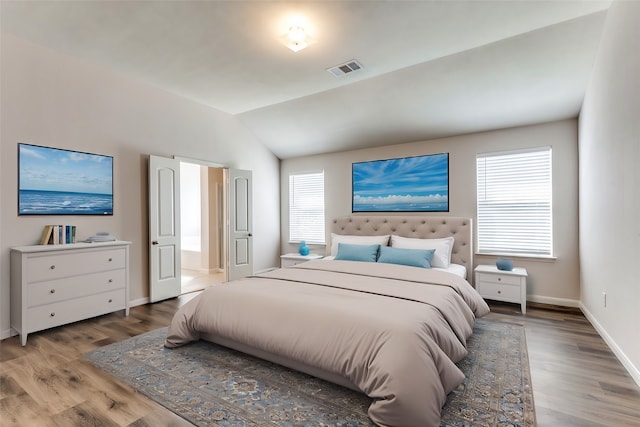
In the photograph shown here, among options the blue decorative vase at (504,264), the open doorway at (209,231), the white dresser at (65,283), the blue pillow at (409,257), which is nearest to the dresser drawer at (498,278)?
the blue decorative vase at (504,264)

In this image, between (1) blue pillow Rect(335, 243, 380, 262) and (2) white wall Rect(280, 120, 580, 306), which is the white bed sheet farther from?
(1) blue pillow Rect(335, 243, 380, 262)

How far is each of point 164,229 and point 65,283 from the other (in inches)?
51.7

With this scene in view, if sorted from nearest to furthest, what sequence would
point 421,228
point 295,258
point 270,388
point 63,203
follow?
point 270,388
point 63,203
point 421,228
point 295,258

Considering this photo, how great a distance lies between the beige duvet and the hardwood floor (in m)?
0.57

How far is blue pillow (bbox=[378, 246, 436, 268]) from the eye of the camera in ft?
12.1

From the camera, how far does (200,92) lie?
4.25 m

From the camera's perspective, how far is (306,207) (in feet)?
19.7

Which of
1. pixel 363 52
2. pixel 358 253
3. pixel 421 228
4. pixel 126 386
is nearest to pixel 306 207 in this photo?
pixel 358 253

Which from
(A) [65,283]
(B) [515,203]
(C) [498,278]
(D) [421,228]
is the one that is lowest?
(C) [498,278]

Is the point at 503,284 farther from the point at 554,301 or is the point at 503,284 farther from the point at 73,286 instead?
the point at 73,286

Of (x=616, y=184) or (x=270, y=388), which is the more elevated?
(x=616, y=184)

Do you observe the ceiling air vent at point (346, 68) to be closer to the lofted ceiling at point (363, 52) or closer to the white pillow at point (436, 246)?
the lofted ceiling at point (363, 52)

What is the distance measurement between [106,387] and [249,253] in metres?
3.31

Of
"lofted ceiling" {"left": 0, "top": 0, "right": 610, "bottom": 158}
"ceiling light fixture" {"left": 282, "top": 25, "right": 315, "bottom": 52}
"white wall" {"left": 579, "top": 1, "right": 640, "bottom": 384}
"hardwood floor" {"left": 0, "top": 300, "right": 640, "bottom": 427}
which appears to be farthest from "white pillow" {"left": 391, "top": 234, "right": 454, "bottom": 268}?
"ceiling light fixture" {"left": 282, "top": 25, "right": 315, "bottom": 52}
